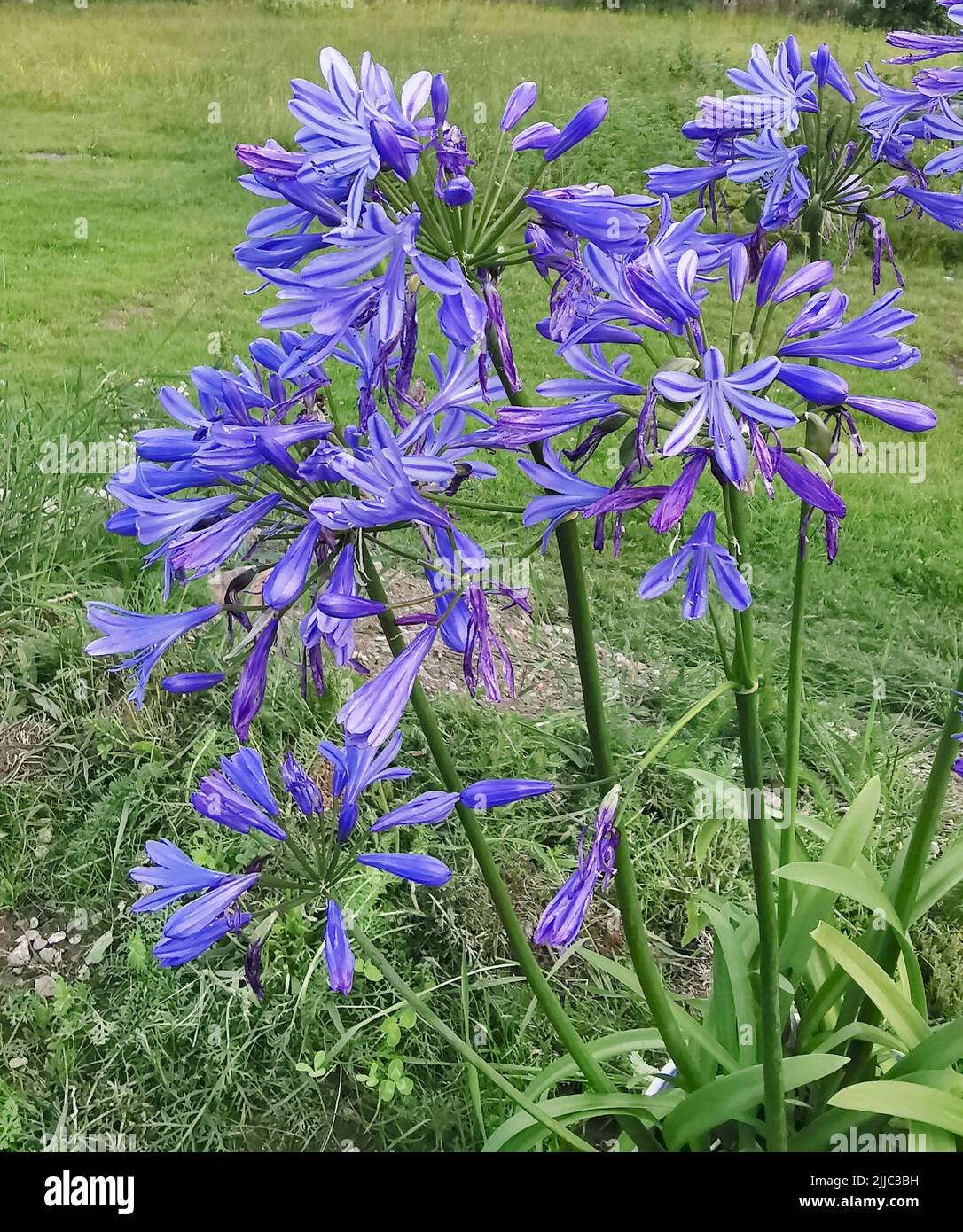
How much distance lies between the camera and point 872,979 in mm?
1370

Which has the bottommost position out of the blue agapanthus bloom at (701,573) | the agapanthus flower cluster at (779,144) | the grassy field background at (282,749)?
the grassy field background at (282,749)

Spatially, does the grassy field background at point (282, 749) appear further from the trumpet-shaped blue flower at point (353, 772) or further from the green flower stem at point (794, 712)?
the green flower stem at point (794, 712)

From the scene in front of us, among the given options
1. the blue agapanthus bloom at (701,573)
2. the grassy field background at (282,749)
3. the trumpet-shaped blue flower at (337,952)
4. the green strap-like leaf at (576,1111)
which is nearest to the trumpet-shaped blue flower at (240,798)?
the trumpet-shaped blue flower at (337,952)

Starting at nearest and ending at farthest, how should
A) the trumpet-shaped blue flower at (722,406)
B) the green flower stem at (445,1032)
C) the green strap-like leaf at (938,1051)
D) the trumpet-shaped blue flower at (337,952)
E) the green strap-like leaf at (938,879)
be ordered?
the trumpet-shaped blue flower at (722,406) < the trumpet-shaped blue flower at (337,952) < the green flower stem at (445,1032) < the green strap-like leaf at (938,1051) < the green strap-like leaf at (938,879)

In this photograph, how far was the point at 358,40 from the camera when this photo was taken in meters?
7.03

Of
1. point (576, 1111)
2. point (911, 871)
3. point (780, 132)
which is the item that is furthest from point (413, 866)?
point (780, 132)

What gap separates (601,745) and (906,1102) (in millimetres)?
689

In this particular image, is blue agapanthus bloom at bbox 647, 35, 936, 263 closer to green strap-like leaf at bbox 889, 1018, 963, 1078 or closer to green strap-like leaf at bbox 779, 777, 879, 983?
green strap-like leaf at bbox 779, 777, 879, 983

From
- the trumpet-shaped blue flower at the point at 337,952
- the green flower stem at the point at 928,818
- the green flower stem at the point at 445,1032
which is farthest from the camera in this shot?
the green flower stem at the point at 928,818

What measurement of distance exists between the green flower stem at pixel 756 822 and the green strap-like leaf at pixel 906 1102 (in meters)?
0.14

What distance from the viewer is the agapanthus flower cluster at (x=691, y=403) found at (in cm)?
77

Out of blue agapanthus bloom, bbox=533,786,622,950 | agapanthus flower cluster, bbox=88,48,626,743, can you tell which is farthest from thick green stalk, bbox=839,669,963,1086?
agapanthus flower cluster, bbox=88,48,626,743

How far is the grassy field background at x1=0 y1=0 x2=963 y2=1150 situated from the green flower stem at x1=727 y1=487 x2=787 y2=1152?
0.19 meters
